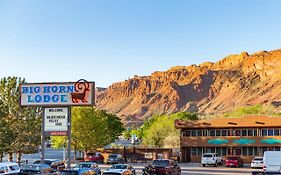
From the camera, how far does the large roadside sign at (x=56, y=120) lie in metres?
37.1

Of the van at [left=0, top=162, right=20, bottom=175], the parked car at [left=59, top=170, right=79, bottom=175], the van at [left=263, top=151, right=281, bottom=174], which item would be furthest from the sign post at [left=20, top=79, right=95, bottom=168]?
the van at [left=263, top=151, right=281, bottom=174]

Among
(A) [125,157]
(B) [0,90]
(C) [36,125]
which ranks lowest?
(A) [125,157]

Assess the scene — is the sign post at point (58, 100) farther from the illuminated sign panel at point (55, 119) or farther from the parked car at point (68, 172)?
the parked car at point (68, 172)

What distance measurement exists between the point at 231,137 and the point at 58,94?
30.9 m

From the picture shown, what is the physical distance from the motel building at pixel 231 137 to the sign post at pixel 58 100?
2863 centimetres

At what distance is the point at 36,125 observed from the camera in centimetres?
5362

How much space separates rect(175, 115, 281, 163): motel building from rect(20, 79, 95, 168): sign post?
28627mm

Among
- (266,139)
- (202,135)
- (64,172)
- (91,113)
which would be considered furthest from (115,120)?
(64,172)

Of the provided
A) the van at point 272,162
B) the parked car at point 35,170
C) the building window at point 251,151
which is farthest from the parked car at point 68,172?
the building window at point 251,151

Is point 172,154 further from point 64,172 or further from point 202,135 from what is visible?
point 64,172

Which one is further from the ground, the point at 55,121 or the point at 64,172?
the point at 55,121

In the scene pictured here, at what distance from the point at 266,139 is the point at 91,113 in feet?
79.9

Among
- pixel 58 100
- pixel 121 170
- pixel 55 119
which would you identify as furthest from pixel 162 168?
pixel 58 100

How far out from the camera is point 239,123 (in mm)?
61094
